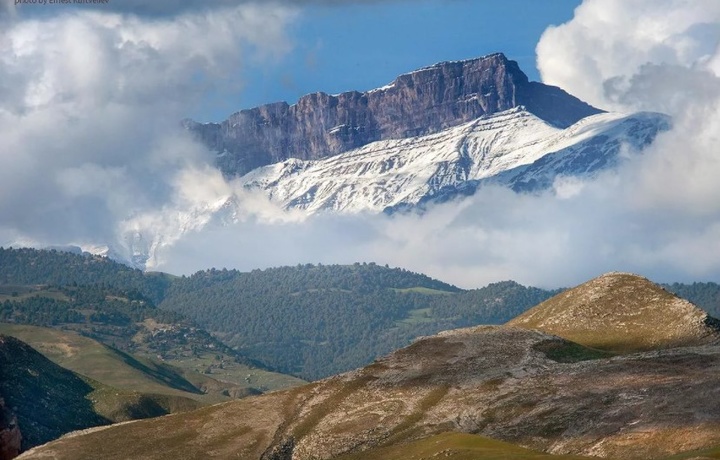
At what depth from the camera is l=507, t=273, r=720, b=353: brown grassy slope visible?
16425 centimetres

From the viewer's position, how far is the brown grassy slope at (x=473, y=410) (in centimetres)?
10612

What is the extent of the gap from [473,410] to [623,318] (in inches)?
2151

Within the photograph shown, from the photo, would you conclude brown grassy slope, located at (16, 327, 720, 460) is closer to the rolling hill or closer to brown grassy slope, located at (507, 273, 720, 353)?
the rolling hill

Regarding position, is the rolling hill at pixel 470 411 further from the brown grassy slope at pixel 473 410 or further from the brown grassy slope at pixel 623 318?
the brown grassy slope at pixel 623 318

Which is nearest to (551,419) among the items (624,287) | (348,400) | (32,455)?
(348,400)

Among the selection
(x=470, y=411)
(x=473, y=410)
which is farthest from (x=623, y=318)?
(x=470, y=411)

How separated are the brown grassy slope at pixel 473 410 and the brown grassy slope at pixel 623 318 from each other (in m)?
14.4

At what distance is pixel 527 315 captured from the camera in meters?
200

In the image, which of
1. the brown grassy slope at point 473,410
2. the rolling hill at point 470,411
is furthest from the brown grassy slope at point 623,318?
the brown grassy slope at point 473,410

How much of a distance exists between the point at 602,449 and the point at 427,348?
59781 millimetres

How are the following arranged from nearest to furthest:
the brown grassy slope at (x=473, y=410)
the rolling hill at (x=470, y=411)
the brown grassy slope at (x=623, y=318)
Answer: the rolling hill at (x=470, y=411) < the brown grassy slope at (x=473, y=410) < the brown grassy slope at (x=623, y=318)

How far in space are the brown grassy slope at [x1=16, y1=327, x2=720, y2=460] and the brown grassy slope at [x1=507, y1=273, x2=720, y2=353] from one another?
1442 centimetres

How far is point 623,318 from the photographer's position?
176 meters

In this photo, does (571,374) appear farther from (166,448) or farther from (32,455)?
(32,455)
